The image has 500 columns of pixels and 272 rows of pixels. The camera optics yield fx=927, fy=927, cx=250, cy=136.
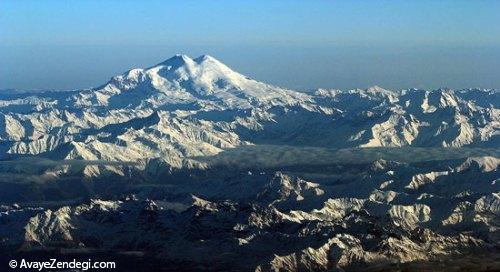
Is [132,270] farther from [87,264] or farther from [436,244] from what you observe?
[436,244]

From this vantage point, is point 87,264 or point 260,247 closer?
point 87,264

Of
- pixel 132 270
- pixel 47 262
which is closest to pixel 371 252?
pixel 132 270

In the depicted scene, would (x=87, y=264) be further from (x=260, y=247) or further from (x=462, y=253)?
(x=462, y=253)

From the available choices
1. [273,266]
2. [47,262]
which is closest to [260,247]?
[273,266]

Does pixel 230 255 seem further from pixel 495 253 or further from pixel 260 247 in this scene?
pixel 495 253

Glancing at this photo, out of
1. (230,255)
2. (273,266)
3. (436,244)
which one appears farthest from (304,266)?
(436,244)

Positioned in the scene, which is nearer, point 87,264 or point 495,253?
point 87,264

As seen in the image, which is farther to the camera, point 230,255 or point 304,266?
point 230,255
